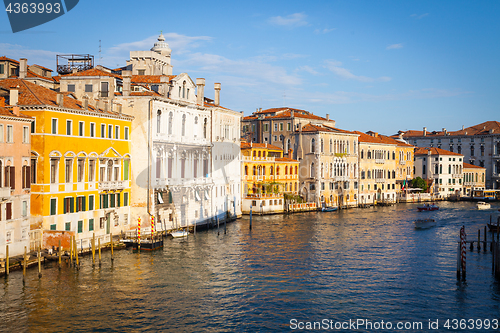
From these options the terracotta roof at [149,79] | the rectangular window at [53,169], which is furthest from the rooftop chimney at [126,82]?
the rectangular window at [53,169]

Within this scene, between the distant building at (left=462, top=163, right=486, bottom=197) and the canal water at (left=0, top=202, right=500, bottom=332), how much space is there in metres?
56.2

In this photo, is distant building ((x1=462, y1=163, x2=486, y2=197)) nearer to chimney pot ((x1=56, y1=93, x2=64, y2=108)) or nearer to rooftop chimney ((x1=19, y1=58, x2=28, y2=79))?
rooftop chimney ((x1=19, y1=58, x2=28, y2=79))

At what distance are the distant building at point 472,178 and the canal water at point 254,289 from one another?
56.2 m

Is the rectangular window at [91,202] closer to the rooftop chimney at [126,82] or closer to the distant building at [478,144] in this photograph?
the rooftop chimney at [126,82]

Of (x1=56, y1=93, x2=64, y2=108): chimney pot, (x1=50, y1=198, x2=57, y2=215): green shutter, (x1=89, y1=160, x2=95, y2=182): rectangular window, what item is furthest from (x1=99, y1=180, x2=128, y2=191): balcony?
(x1=56, y1=93, x2=64, y2=108): chimney pot

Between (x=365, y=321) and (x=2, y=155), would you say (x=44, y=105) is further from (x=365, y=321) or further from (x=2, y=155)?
(x=365, y=321)

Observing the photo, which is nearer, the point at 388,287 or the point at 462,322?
the point at 462,322

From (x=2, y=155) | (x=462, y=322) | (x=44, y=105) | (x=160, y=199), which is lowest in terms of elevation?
(x=462, y=322)

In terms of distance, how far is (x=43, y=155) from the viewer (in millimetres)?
28906

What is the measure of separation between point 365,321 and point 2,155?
17.9 m

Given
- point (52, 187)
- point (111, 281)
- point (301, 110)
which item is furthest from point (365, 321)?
point (301, 110)

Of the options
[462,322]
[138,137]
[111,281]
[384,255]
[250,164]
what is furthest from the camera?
[250,164]

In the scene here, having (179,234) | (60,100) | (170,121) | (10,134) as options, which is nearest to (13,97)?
(60,100)

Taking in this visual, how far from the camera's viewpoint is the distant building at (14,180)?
2588 centimetres
